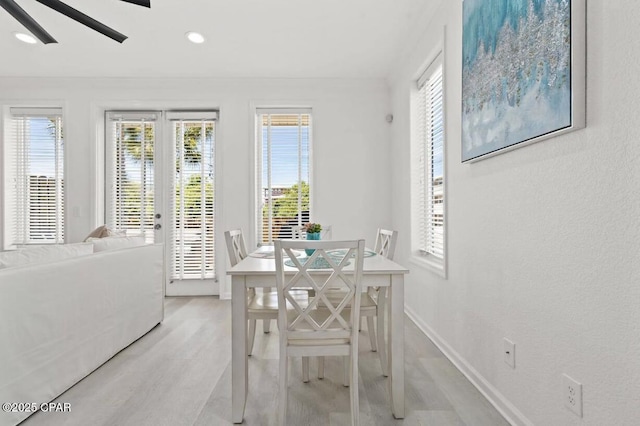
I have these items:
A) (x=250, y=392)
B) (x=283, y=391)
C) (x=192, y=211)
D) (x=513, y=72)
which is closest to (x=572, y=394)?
(x=283, y=391)

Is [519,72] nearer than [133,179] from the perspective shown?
Yes

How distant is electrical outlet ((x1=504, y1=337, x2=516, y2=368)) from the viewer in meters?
1.71

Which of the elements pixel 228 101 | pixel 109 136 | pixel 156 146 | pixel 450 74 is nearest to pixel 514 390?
pixel 450 74

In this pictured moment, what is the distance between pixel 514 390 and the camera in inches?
67.1

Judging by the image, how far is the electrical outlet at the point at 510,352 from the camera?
1.71 m

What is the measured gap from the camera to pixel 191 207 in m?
4.40

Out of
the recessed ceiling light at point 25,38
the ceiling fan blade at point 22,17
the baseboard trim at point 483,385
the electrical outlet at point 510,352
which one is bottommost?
the baseboard trim at point 483,385

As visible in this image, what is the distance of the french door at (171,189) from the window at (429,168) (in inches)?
96.1

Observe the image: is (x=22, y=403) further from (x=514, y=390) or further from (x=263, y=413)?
(x=514, y=390)

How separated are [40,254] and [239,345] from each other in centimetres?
128

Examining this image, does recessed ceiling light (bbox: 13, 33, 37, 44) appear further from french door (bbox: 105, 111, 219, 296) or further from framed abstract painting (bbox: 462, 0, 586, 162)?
framed abstract painting (bbox: 462, 0, 586, 162)

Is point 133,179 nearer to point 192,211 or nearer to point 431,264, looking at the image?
point 192,211

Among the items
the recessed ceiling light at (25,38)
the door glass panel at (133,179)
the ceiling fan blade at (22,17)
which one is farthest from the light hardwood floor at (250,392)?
the recessed ceiling light at (25,38)

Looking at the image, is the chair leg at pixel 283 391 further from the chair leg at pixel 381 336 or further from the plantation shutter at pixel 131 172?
the plantation shutter at pixel 131 172
